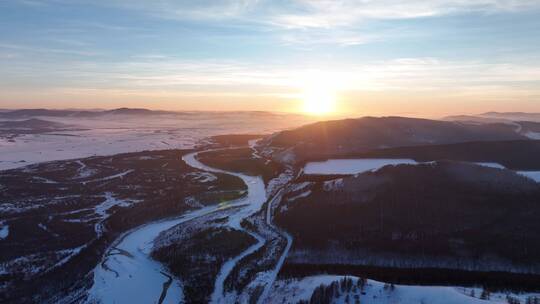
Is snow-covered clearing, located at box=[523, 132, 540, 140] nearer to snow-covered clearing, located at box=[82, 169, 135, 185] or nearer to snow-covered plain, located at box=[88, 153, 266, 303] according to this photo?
snow-covered plain, located at box=[88, 153, 266, 303]

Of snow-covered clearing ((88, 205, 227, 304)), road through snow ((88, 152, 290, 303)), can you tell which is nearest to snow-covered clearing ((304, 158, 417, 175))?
road through snow ((88, 152, 290, 303))

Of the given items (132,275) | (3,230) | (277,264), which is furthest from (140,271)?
(3,230)

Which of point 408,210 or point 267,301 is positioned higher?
point 408,210

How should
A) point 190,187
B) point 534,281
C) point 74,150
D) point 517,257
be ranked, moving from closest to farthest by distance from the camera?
point 534,281, point 517,257, point 190,187, point 74,150

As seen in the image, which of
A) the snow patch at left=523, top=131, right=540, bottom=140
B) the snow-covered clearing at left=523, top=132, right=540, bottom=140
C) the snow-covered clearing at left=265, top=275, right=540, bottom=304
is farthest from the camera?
the snow-covered clearing at left=523, top=132, right=540, bottom=140

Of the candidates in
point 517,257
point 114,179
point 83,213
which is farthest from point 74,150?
point 517,257

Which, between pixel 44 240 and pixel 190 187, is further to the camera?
pixel 190 187

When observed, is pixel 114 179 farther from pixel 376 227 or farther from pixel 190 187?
pixel 376 227
